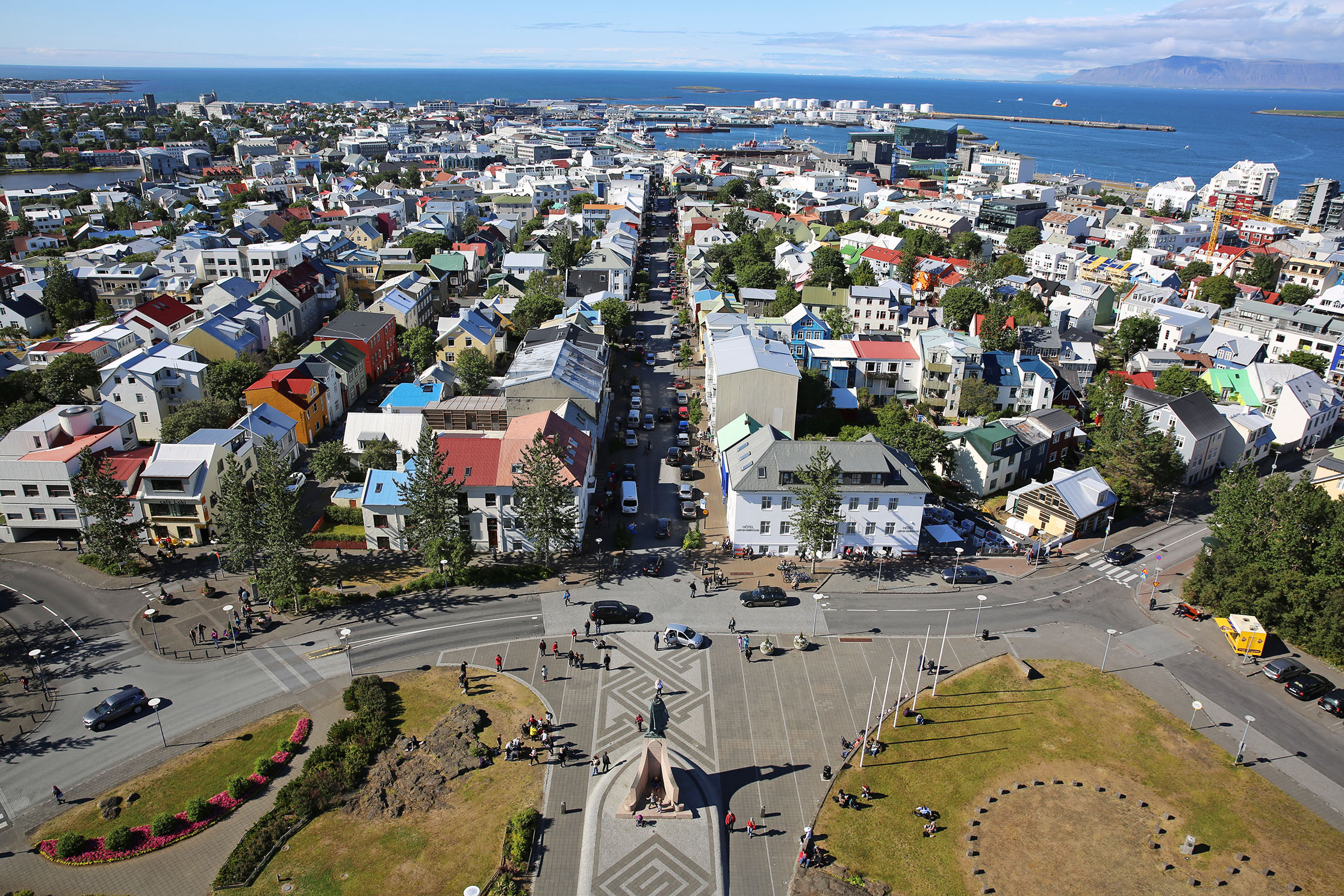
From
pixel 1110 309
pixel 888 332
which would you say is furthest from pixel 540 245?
pixel 1110 309

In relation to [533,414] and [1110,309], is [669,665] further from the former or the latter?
[1110,309]

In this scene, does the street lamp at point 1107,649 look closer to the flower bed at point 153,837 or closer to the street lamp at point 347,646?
the street lamp at point 347,646

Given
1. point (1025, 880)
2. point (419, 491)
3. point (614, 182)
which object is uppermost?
point (614, 182)

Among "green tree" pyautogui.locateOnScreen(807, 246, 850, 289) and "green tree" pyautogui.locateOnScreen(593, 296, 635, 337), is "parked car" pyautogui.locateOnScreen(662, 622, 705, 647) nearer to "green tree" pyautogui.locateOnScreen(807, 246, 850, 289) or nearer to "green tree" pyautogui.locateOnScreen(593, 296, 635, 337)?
"green tree" pyautogui.locateOnScreen(593, 296, 635, 337)

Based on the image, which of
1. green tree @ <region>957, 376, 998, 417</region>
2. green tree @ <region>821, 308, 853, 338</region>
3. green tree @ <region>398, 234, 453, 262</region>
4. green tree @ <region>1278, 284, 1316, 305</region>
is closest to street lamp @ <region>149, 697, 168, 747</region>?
green tree @ <region>957, 376, 998, 417</region>

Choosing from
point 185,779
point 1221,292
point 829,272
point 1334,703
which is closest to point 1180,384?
point 1221,292
